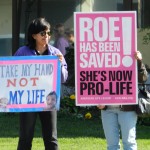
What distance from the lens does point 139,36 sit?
13.4 metres

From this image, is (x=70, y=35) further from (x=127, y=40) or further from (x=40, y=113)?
(x=127, y=40)

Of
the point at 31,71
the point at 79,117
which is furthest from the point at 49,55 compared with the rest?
the point at 79,117

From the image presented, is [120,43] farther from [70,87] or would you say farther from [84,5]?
[84,5]

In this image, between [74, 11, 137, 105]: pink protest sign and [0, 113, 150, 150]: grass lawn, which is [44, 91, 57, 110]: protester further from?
[0, 113, 150, 150]: grass lawn

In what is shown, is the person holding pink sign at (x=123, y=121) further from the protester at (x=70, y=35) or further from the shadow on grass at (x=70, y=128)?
the protester at (x=70, y=35)

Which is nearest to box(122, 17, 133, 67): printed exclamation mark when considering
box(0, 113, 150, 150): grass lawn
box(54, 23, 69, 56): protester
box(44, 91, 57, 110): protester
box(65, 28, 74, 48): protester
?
box(44, 91, 57, 110): protester

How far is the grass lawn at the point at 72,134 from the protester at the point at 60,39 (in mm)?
1925

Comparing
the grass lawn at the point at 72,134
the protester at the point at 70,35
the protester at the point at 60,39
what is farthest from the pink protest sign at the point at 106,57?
the protester at the point at 70,35

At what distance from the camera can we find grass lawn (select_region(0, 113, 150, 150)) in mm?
8961

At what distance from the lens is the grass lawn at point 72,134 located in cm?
896

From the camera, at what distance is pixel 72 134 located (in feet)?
32.5

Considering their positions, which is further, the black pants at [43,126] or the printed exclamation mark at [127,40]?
the black pants at [43,126]

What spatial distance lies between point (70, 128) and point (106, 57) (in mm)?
4087

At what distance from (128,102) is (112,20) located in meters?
0.87
